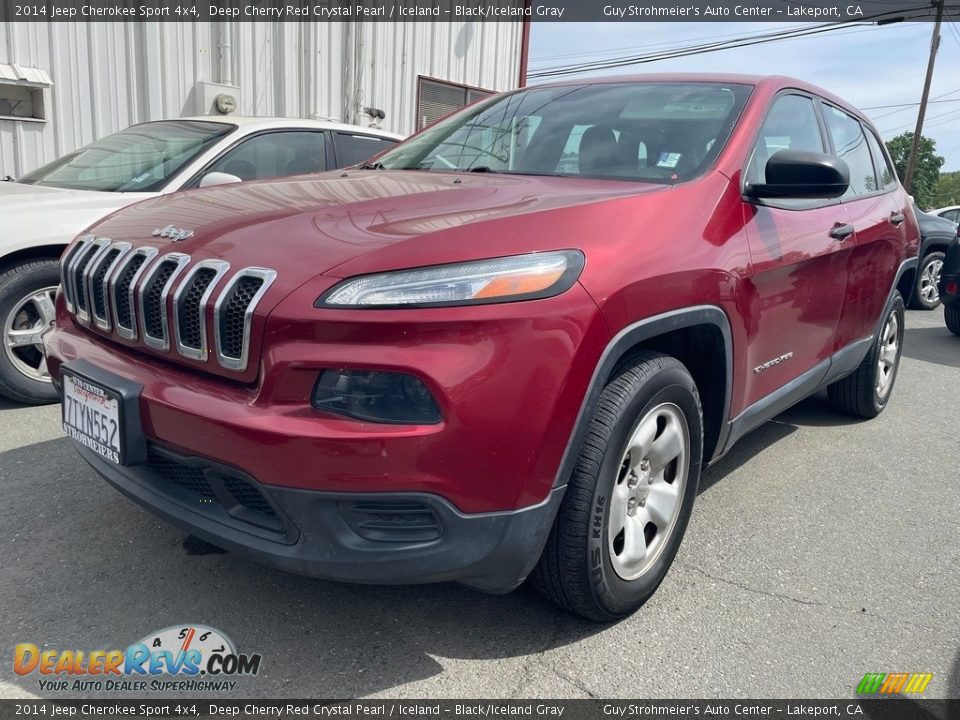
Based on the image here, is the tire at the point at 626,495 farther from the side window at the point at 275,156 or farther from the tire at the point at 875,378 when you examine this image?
the side window at the point at 275,156

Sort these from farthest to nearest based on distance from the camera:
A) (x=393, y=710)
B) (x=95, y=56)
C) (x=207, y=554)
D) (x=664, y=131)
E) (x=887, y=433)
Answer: (x=95, y=56) → (x=887, y=433) → (x=664, y=131) → (x=207, y=554) → (x=393, y=710)

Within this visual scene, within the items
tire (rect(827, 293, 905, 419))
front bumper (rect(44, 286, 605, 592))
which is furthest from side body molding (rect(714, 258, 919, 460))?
front bumper (rect(44, 286, 605, 592))

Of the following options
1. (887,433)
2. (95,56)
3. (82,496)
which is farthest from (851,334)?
(95,56)

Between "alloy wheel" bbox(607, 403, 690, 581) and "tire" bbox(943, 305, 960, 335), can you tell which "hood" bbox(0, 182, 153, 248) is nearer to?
"alloy wheel" bbox(607, 403, 690, 581)

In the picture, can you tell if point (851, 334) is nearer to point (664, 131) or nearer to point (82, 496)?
point (664, 131)

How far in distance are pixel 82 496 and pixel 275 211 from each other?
1.57 metres

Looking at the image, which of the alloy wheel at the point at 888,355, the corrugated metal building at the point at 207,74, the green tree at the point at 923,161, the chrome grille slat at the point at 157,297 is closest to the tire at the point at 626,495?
the chrome grille slat at the point at 157,297

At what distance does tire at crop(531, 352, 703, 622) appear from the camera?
6.56 ft

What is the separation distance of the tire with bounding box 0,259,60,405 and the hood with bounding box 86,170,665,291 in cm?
166

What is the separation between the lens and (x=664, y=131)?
9.12 feet

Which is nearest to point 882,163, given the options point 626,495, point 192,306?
point 626,495

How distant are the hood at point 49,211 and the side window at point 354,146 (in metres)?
1.48

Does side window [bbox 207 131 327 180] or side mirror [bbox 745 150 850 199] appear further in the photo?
side window [bbox 207 131 327 180]

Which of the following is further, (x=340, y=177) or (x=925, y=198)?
(x=925, y=198)
